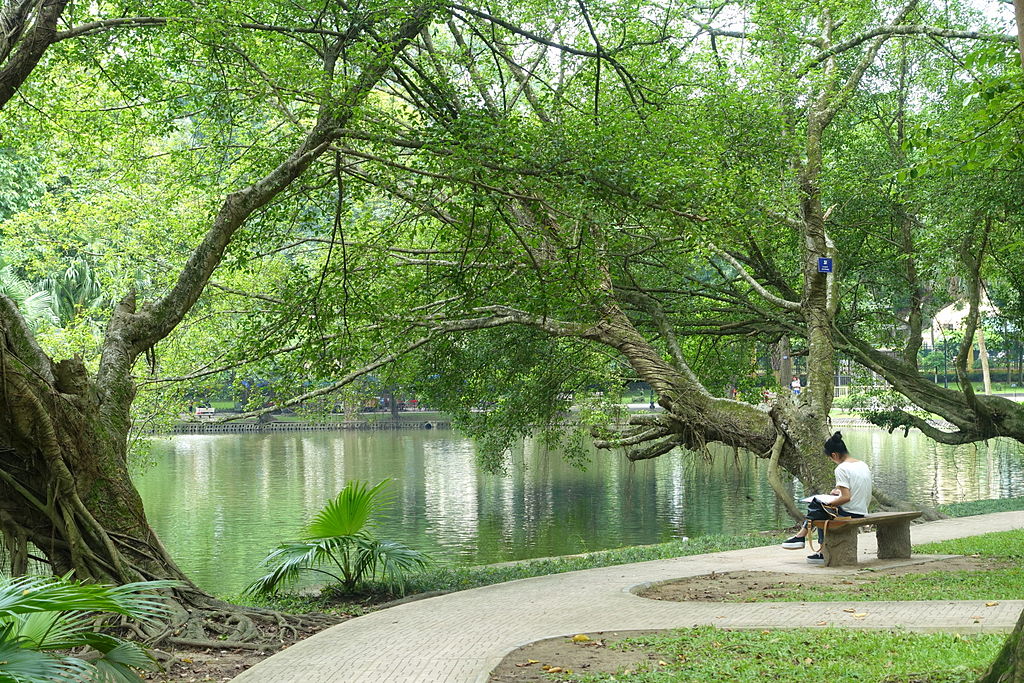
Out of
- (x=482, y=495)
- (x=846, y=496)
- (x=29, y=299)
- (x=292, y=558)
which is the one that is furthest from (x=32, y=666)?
(x=29, y=299)

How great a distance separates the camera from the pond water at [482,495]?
801 inches

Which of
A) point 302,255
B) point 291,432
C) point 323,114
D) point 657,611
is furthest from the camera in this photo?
point 291,432

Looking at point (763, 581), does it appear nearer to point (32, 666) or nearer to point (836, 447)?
point (836, 447)

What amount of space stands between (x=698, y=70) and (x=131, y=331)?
12716 millimetres

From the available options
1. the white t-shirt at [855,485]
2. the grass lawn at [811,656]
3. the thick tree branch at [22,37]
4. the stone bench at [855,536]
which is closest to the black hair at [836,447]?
the white t-shirt at [855,485]

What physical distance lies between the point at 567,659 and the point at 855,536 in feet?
18.6

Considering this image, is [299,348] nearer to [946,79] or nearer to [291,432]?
[946,79]

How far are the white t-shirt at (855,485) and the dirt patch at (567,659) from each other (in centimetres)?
448

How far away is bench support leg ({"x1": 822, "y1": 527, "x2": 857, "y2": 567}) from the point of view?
11203 millimetres

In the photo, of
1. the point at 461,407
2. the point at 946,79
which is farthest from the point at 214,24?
the point at 946,79

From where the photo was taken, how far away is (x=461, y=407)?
1892 centimetres

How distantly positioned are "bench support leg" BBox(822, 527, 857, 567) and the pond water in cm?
585

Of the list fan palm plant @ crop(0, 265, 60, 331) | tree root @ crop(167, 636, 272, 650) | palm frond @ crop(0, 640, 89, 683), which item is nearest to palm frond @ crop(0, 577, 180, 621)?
palm frond @ crop(0, 640, 89, 683)

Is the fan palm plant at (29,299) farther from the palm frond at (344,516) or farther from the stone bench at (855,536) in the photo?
the stone bench at (855,536)
